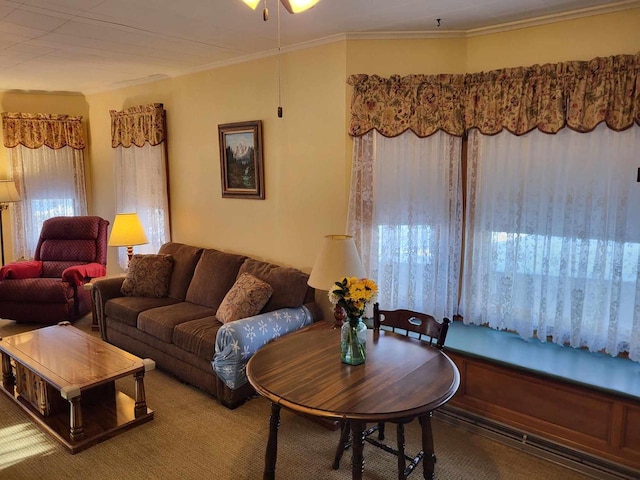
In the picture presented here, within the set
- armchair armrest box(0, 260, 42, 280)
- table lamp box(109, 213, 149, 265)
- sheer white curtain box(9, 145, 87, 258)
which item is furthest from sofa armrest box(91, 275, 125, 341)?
sheer white curtain box(9, 145, 87, 258)

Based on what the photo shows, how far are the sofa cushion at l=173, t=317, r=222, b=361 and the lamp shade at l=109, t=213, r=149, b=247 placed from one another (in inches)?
66.1

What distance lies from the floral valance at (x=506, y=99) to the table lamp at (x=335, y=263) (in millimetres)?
954

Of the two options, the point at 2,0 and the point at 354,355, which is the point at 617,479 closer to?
the point at 354,355

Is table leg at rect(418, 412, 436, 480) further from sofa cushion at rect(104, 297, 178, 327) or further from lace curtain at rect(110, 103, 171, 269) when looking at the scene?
lace curtain at rect(110, 103, 171, 269)

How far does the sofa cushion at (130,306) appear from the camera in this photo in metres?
4.00

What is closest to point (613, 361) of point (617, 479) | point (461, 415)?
point (617, 479)

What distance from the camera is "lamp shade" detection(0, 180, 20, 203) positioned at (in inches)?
206

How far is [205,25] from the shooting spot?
317 centimetres

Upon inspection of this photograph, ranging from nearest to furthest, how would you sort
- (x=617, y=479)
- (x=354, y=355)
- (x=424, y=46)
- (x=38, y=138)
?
(x=354, y=355) < (x=617, y=479) < (x=424, y=46) < (x=38, y=138)

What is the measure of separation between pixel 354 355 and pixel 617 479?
1.56 meters

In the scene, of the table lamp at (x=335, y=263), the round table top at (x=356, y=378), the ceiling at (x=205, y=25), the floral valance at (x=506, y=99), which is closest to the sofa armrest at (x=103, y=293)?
the ceiling at (x=205, y=25)

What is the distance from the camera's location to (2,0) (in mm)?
2666

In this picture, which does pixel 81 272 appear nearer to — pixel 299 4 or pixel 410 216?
pixel 410 216

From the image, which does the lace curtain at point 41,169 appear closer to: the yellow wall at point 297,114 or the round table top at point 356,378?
the yellow wall at point 297,114
